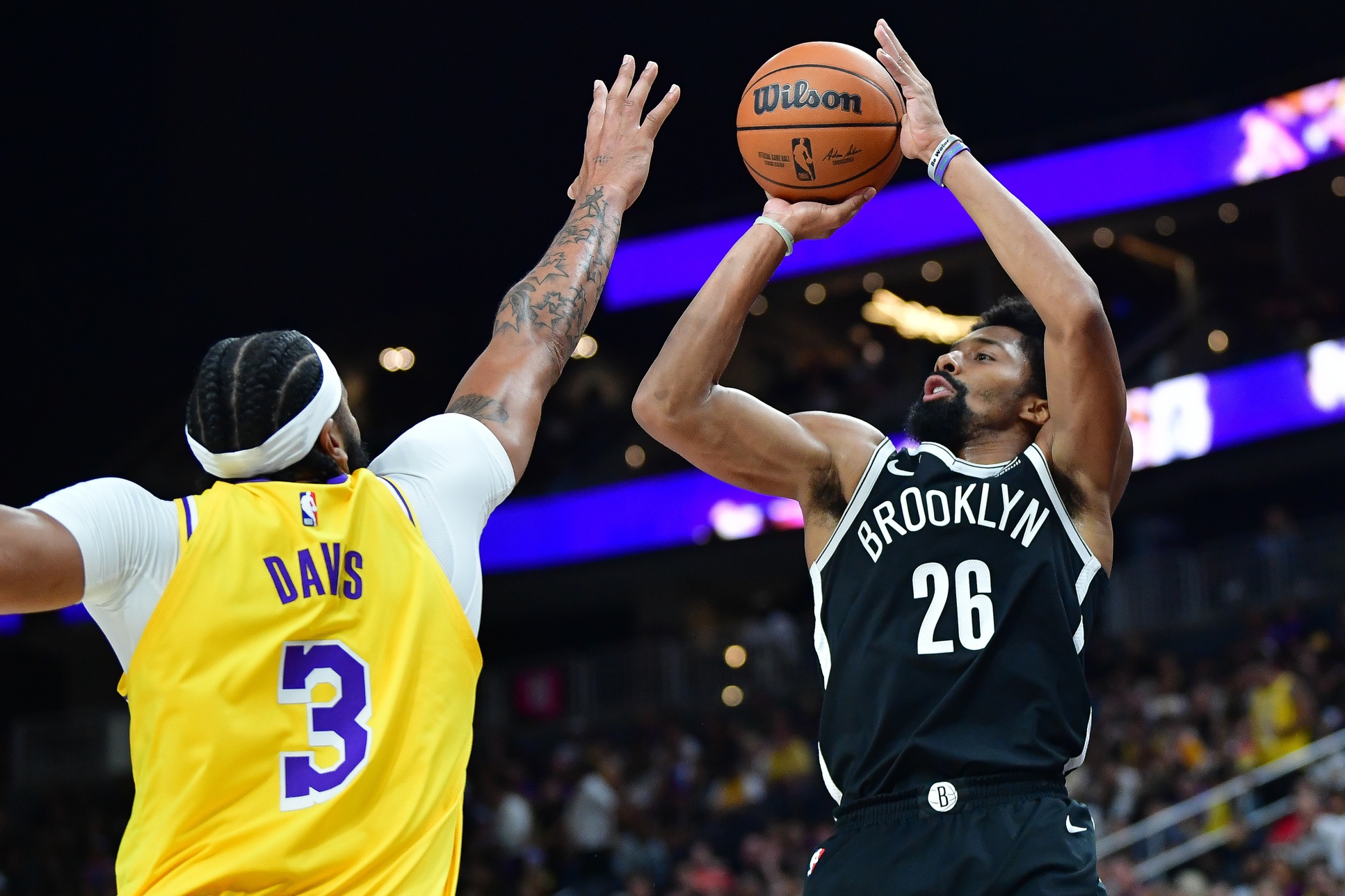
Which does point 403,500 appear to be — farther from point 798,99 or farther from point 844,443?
point 798,99

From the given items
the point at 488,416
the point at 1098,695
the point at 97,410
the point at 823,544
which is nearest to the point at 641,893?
the point at 1098,695

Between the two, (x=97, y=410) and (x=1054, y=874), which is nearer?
(x=1054, y=874)

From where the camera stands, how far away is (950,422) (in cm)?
405

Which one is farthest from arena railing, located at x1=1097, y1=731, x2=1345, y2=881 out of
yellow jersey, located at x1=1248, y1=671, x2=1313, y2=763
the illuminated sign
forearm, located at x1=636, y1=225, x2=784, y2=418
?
the illuminated sign

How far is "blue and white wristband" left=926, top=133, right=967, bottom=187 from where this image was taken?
13.1ft

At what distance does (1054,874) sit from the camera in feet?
11.0

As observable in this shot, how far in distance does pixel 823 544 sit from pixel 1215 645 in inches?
578

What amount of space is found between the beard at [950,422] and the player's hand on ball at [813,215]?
1.86ft

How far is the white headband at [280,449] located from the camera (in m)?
2.50

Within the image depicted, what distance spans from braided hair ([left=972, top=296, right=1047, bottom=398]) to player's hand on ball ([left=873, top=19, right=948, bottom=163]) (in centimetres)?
49

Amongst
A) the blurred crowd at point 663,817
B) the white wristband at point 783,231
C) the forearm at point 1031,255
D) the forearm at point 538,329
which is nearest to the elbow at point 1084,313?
the forearm at point 1031,255

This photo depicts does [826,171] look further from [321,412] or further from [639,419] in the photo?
[321,412]

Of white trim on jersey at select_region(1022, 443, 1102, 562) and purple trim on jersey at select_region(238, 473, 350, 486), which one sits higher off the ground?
purple trim on jersey at select_region(238, 473, 350, 486)

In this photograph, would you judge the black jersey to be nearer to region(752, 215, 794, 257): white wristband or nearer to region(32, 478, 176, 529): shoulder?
region(752, 215, 794, 257): white wristband
